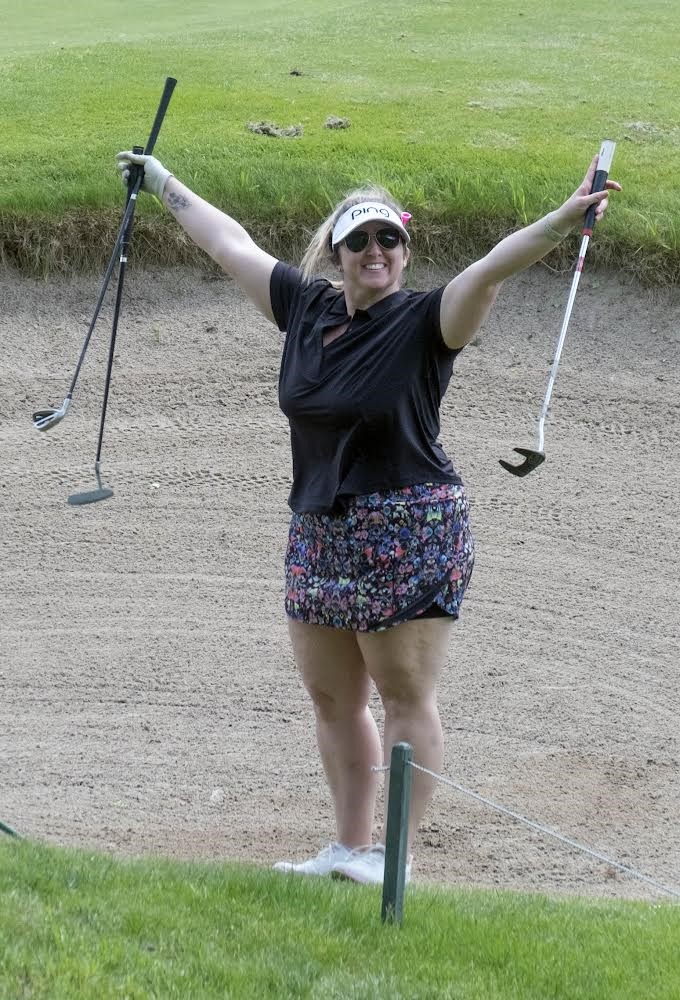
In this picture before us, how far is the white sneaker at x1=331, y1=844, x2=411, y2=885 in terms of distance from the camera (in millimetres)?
4125

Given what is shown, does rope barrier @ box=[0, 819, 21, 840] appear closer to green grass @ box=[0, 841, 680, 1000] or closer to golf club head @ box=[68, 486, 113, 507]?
green grass @ box=[0, 841, 680, 1000]

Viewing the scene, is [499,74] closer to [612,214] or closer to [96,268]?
[612,214]

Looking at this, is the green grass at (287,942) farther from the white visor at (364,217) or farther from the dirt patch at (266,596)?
the white visor at (364,217)

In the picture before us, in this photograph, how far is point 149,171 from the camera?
14.5 feet

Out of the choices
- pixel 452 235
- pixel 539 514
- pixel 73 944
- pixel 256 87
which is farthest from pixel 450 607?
pixel 256 87

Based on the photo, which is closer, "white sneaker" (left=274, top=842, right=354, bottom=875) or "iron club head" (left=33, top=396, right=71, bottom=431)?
"white sneaker" (left=274, top=842, right=354, bottom=875)

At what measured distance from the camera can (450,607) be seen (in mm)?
3898

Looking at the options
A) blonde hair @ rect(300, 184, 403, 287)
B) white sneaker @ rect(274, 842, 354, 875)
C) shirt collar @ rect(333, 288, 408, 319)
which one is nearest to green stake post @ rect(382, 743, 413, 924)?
white sneaker @ rect(274, 842, 354, 875)

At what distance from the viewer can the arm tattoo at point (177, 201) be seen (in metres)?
4.38

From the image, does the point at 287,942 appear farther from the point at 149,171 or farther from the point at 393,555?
the point at 149,171

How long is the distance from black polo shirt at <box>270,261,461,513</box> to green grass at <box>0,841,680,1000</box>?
43.4 inches

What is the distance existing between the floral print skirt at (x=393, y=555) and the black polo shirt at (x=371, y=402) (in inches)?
1.9

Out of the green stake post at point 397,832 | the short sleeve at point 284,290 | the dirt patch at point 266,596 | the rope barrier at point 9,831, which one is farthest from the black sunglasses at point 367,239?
the dirt patch at point 266,596

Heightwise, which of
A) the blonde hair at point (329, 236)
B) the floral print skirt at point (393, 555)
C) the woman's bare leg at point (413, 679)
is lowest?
the woman's bare leg at point (413, 679)
